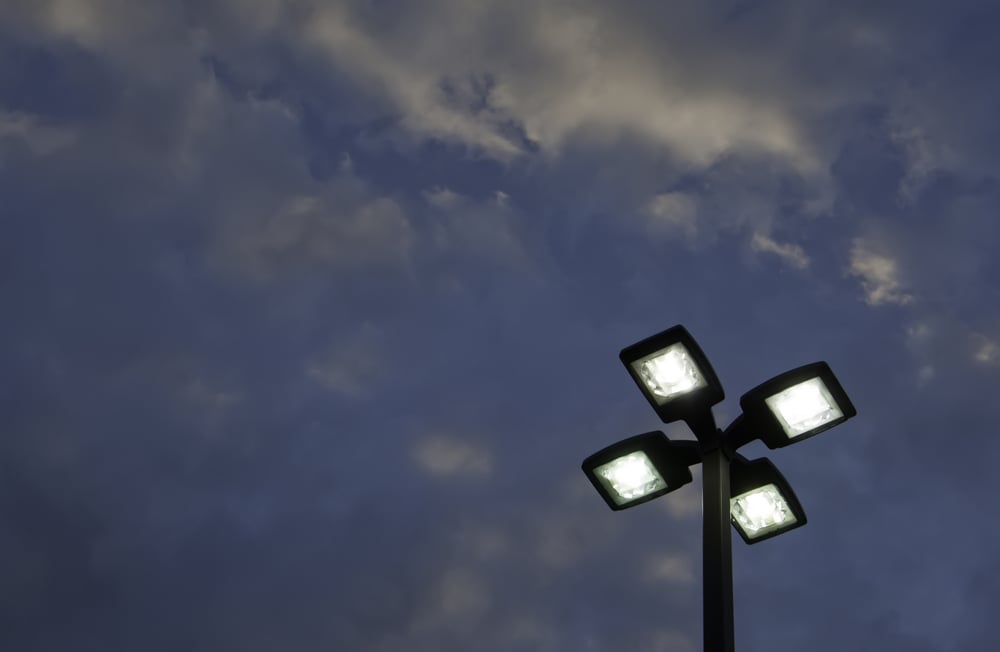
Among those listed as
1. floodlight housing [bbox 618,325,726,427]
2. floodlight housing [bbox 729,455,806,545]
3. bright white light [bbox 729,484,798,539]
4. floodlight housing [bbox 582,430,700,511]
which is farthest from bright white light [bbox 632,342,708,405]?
bright white light [bbox 729,484,798,539]

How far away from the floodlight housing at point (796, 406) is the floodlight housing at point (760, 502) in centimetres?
31

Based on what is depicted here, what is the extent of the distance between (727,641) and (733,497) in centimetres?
155

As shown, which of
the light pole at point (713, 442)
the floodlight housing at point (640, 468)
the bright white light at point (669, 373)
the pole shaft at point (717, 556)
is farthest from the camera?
the floodlight housing at point (640, 468)

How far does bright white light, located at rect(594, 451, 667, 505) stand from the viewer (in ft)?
25.6

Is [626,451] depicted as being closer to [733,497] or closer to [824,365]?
[733,497]

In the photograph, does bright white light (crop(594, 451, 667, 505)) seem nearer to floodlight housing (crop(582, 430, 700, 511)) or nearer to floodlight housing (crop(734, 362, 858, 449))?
floodlight housing (crop(582, 430, 700, 511))

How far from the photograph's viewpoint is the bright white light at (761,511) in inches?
309

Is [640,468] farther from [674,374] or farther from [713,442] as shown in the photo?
[674,374]

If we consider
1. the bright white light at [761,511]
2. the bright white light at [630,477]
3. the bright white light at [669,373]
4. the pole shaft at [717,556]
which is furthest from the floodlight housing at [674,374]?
the bright white light at [761,511]

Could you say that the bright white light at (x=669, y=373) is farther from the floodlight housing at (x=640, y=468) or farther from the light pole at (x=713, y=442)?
the floodlight housing at (x=640, y=468)

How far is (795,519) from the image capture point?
789 cm

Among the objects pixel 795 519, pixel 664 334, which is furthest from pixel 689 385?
pixel 795 519

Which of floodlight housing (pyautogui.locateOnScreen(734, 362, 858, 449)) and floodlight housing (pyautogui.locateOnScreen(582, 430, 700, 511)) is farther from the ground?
floodlight housing (pyautogui.locateOnScreen(734, 362, 858, 449))

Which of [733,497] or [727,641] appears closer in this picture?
[727,641]
